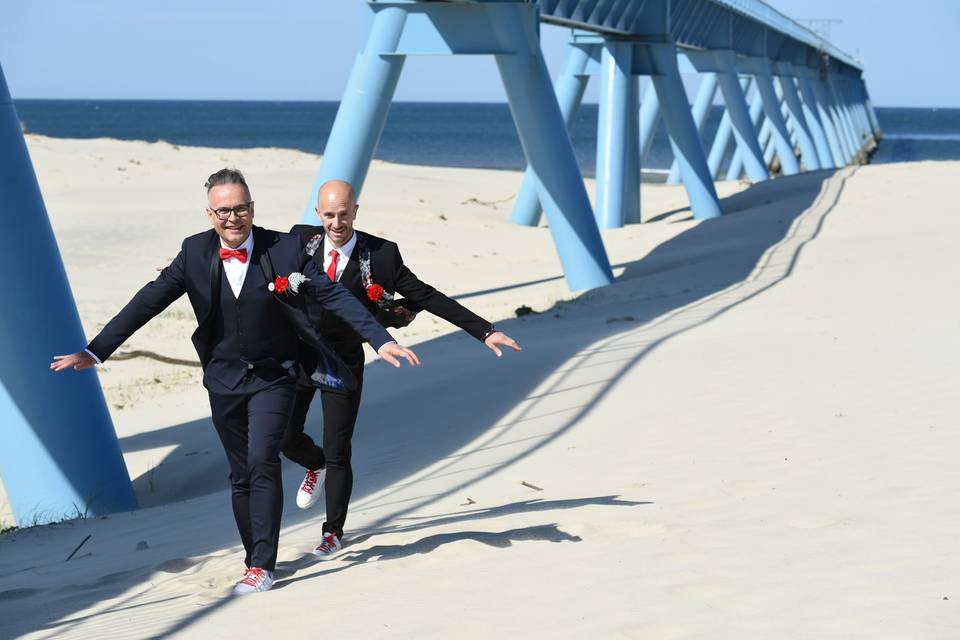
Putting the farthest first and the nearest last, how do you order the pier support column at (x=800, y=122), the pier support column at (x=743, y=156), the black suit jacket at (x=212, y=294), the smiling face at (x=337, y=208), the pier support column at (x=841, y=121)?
1. the pier support column at (x=841, y=121)
2. the pier support column at (x=800, y=122)
3. the pier support column at (x=743, y=156)
4. the smiling face at (x=337, y=208)
5. the black suit jacket at (x=212, y=294)

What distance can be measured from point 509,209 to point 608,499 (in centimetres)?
2599

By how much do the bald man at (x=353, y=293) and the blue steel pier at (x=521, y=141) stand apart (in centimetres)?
310

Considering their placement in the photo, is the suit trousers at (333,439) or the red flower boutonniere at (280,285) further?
the suit trousers at (333,439)

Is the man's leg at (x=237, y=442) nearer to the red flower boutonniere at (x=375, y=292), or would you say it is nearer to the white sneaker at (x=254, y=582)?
the white sneaker at (x=254, y=582)

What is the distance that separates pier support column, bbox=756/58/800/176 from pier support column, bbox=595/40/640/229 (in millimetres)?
18019

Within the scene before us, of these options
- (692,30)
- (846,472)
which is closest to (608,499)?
(846,472)

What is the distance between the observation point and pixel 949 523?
567 cm

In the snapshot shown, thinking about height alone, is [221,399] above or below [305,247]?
below

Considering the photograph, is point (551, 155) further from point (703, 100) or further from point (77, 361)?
point (703, 100)

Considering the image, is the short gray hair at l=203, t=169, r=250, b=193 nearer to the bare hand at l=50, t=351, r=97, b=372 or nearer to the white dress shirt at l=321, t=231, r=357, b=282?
the white dress shirt at l=321, t=231, r=357, b=282

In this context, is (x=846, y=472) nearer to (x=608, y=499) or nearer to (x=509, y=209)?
(x=608, y=499)

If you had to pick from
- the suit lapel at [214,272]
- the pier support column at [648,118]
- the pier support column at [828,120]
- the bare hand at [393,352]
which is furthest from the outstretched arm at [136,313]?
the pier support column at [828,120]

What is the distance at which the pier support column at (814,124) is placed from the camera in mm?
58875

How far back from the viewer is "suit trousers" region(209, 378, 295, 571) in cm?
539
